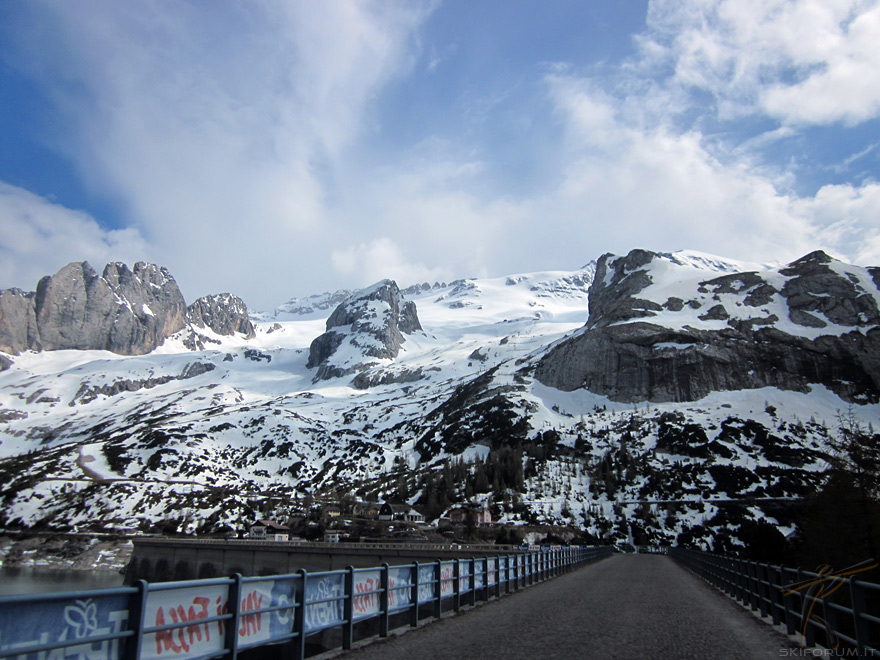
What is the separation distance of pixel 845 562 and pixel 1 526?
177 metres

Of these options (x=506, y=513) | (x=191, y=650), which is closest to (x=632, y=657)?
(x=191, y=650)

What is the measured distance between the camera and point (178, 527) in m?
151

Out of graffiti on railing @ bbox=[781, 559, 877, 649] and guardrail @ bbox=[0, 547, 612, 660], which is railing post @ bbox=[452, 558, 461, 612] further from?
graffiti on railing @ bbox=[781, 559, 877, 649]

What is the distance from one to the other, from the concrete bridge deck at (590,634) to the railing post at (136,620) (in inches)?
197

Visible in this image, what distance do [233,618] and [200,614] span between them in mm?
648

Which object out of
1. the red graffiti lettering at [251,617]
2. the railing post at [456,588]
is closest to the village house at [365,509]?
the railing post at [456,588]

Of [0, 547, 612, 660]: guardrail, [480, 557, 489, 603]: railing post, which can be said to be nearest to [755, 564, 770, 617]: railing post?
[480, 557, 489, 603]: railing post

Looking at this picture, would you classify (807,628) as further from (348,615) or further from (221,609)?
(221,609)

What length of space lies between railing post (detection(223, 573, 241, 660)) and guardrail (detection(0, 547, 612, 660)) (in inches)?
0.5

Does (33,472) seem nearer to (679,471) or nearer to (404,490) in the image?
(404,490)

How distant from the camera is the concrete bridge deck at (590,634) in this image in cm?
1145

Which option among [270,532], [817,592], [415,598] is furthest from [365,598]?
[270,532]

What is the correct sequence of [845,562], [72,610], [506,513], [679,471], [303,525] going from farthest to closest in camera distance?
[679,471]
[506,513]
[303,525]
[845,562]
[72,610]

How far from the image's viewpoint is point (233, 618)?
8719mm
